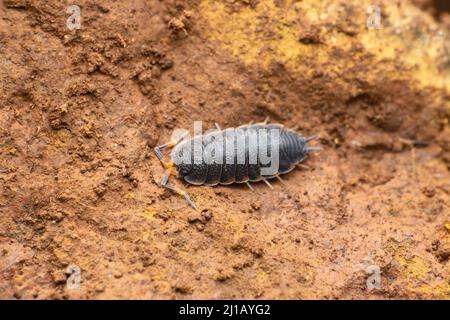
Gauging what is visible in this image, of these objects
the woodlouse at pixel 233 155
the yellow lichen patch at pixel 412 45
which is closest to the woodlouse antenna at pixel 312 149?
the woodlouse at pixel 233 155

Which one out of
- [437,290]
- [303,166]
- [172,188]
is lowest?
[437,290]

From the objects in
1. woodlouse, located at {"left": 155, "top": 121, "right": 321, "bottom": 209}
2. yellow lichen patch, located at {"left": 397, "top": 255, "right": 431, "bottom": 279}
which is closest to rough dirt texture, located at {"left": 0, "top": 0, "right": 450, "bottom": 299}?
yellow lichen patch, located at {"left": 397, "top": 255, "right": 431, "bottom": 279}

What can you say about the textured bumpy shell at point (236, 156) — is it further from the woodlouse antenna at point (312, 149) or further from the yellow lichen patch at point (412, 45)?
the yellow lichen patch at point (412, 45)

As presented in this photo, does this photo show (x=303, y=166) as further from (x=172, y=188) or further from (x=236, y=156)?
(x=172, y=188)

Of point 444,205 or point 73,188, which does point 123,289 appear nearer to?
point 73,188

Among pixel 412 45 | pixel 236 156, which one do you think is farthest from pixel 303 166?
pixel 412 45

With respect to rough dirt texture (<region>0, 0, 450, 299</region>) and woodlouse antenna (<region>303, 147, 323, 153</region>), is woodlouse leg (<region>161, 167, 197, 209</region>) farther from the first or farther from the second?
woodlouse antenna (<region>303, 147, 323, 153</region>)
